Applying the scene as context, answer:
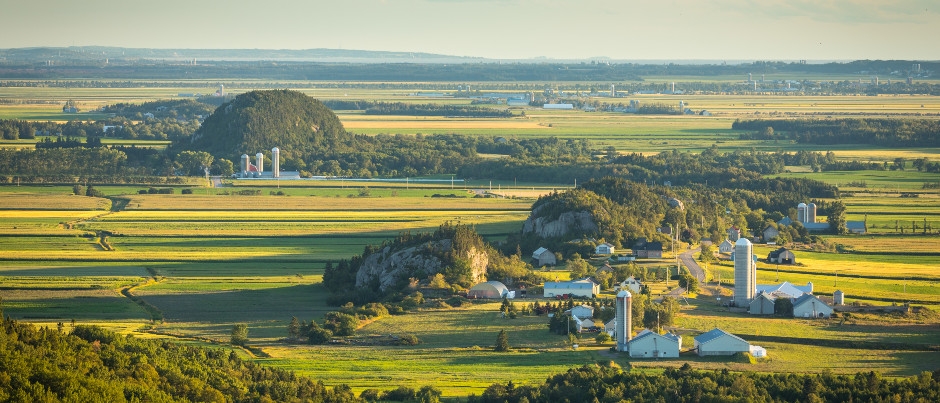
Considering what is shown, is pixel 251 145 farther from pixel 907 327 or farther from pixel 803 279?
pixel 907 327

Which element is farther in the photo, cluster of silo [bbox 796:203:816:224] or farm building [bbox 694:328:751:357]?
cluster of silo [bbox 796:203:816:224]

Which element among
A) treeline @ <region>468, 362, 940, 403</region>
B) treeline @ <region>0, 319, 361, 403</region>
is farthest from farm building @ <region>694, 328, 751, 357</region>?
treeline @ <region>0, 319, 361, 403</region>

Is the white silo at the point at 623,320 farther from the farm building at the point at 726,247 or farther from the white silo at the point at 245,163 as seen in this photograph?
the white silo at the point at 245,163

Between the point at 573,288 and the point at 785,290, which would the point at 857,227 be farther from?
the point at 573,288

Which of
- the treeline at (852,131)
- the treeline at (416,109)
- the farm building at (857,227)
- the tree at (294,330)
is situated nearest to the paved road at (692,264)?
the farm building at (857,227)

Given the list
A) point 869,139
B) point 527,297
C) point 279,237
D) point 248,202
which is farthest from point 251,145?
point 527,297

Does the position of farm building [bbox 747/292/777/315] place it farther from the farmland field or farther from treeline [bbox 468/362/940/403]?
treeline [bbox 468/362/940/403]
